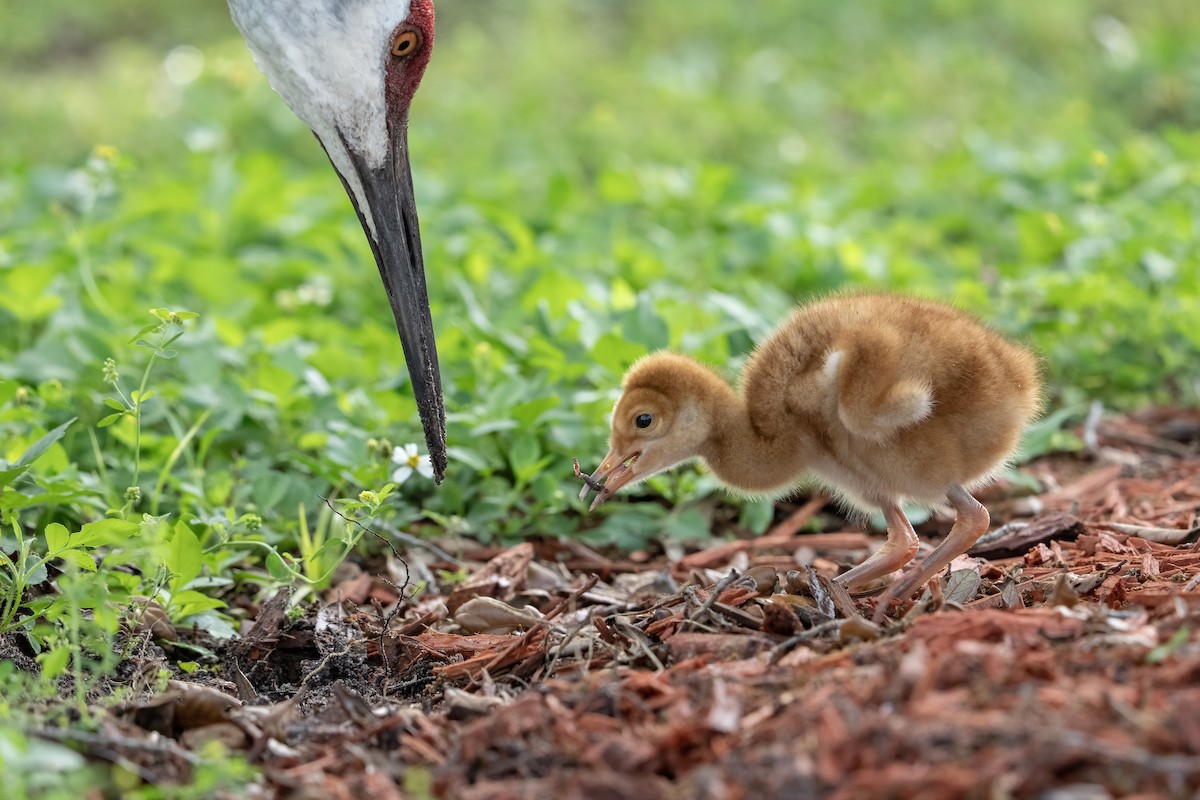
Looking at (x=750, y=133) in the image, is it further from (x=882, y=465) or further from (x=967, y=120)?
(x=882, y=465)

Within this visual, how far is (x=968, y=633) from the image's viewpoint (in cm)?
288

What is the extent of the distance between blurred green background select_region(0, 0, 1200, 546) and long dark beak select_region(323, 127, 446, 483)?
319 mm

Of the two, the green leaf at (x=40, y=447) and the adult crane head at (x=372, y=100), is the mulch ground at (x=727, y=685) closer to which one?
the green leaf at (x=40, y=447)

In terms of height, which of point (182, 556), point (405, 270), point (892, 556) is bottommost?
point (892, 556)

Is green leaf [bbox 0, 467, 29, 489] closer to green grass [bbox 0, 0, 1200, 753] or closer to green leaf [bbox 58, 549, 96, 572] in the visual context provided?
green grass [bbox 0, 0, 1200, 753]

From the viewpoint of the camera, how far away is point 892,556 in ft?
12.2

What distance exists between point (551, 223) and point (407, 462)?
3.13 metres

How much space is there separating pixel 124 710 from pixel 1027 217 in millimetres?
4986

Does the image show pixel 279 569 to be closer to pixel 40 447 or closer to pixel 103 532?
pixel 103 532

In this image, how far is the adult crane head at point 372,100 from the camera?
387 centimetres

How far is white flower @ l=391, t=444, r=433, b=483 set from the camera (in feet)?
13.1

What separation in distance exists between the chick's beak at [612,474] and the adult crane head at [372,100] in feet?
1.75

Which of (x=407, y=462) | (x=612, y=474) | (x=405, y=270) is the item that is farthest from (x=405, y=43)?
(x=612, y=474)

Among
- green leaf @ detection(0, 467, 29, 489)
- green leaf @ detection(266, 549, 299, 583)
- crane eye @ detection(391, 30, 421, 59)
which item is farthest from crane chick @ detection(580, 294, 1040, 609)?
green leaf @ detection(0, 467, 29, 489)
